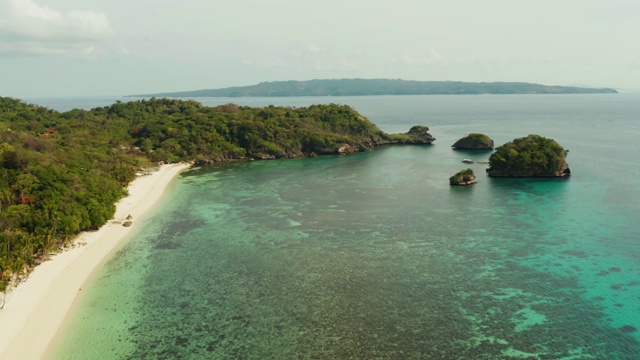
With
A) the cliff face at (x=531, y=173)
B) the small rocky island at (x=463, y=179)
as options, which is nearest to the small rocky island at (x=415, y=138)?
the cliff face at (x=531, y=173)

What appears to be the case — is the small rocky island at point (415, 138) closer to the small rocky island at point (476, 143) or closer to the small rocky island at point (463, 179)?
the small rocky island at point (476, 143)

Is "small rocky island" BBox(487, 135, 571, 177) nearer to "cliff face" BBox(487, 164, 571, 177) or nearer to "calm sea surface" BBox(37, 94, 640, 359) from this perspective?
"cliff face" BBox(487, 164, 571, 177)

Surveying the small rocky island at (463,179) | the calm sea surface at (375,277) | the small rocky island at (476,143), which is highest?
the small rocky island at (476,143)

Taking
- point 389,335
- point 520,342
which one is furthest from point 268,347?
point 520,342

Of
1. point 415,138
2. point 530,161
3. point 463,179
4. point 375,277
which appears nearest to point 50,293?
point 375,277

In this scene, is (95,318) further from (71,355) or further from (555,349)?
(555,349)

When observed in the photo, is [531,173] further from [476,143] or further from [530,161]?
[476,143]
